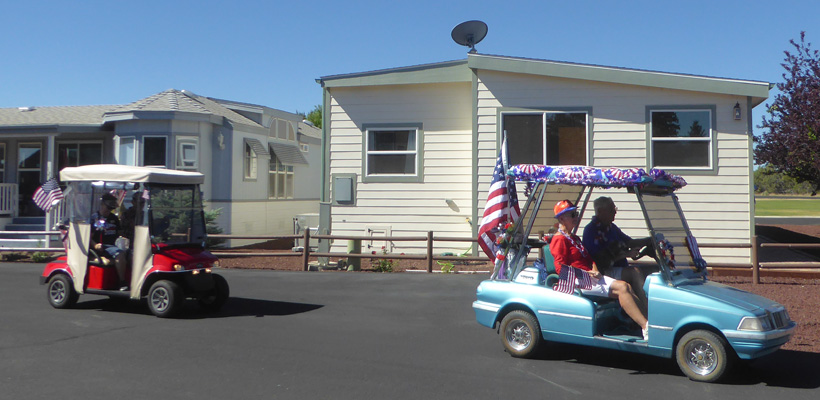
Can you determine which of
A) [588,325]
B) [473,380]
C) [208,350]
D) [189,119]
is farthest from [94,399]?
[189,119]

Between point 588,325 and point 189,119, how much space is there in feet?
50.8

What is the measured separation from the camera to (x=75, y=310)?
378 inches

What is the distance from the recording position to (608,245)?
6.90 meters

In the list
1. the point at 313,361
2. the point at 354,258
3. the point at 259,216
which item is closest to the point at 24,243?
the point at 259,216

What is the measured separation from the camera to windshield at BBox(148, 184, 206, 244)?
914cm

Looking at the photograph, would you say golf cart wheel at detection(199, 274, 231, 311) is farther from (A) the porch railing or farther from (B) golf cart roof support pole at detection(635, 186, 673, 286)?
(A) the porch railing

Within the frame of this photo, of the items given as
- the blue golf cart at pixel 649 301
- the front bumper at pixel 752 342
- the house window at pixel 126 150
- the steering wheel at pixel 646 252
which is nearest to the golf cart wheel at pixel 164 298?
the blue golf cart at pixel 649 301

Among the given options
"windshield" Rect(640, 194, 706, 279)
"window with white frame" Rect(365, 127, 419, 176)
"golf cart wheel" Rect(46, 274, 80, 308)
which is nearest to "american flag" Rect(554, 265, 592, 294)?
"windshield" Rect(640, 194, 706, 279)

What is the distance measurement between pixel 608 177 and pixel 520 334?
69.5 inches

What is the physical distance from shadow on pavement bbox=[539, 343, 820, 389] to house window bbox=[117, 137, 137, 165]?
1543 cm

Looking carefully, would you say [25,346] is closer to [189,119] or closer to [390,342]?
[390,342]

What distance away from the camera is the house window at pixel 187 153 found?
19.5m

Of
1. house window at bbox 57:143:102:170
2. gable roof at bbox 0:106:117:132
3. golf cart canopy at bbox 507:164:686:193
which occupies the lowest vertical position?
golf cart canopy at bbox 507:164:686:193

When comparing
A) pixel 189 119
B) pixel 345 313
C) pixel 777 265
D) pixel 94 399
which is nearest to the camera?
pixel 94 399
